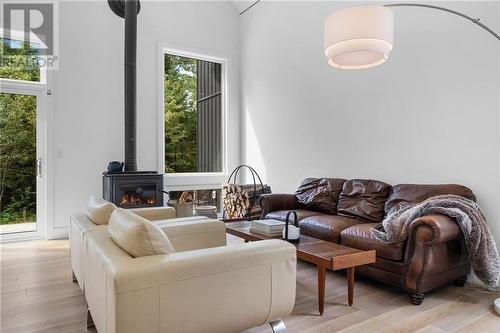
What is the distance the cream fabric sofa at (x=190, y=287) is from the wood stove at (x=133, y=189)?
7.80 feet

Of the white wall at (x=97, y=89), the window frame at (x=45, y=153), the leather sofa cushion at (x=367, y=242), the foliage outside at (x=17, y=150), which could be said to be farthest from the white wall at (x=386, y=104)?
the foliage outside at (x=17, y=150)

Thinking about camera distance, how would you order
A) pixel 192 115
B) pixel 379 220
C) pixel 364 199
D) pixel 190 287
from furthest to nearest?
pixel 192 115, pixel 364 199, pixel 379 220, pixel 190 287

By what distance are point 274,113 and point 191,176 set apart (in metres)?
1.72

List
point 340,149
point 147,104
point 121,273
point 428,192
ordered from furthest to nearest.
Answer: point 147,104
point 340,149
point 428,192
point 121,273

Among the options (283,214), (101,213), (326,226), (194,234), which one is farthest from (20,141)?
(326,226)

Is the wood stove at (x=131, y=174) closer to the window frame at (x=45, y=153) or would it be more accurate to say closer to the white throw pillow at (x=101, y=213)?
the window frame at (x=45, y=153)

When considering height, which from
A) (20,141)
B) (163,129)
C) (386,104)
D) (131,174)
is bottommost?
(131,174)

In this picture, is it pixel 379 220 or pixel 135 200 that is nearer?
pixel 379 220

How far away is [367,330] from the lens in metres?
2.13

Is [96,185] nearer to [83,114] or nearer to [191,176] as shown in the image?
[83,114]

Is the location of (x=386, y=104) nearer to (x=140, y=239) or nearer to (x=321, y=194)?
(x=321, y=194)

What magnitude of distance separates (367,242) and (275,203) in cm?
147

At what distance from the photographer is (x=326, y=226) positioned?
10.6 ft

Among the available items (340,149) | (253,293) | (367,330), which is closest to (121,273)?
(253,293)
